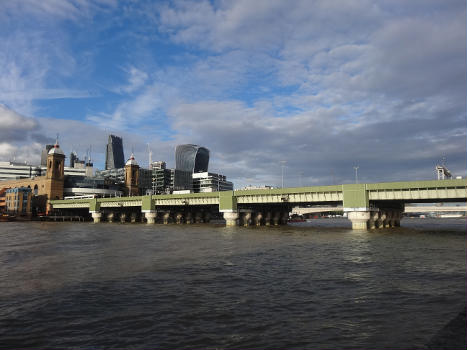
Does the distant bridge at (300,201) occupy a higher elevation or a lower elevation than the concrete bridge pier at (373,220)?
higher

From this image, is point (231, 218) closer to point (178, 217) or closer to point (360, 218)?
point (360, 218)

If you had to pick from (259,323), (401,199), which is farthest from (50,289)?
(401,199)

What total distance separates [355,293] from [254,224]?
9537 cm

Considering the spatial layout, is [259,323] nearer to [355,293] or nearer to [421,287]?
[355,293]

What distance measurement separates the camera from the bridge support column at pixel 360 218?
7681cm

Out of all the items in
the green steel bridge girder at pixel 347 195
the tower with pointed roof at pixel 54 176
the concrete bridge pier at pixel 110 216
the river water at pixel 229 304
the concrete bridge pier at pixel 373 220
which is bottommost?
the river water at pixel 229 304

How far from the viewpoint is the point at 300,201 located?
293 feet

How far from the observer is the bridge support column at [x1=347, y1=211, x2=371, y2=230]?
3024 inches

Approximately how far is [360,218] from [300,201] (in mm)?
17247

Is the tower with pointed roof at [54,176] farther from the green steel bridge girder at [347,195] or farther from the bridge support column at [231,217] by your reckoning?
A: the bridge support column at [231,217]

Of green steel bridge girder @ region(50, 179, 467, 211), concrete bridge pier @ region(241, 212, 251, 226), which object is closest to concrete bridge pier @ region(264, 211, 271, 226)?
concrete bridge pier @ region(241, 212, 251, 226)

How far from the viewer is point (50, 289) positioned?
2069cm

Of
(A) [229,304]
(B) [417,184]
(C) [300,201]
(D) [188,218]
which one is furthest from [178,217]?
(A) [229,304]

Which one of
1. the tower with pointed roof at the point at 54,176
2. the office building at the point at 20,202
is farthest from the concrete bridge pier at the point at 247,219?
the tower with pointed roof at the point at 54,176
